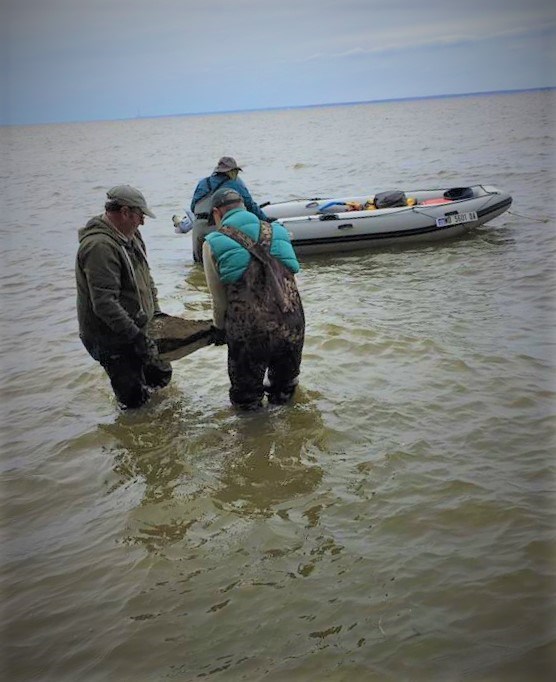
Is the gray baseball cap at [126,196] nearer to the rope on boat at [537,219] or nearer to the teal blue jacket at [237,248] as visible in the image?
the teal blue jacket at [237,248]

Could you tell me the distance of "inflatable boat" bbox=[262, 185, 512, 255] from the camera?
1257 centimetres

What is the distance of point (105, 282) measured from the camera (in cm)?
482

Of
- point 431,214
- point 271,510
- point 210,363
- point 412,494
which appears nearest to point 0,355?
point 210,363

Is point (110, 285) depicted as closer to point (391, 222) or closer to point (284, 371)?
point (284, 371)

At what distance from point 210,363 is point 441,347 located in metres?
2.63

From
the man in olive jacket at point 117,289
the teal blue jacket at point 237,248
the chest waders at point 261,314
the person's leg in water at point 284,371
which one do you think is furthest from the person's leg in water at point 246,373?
the man in olive jacket at point 117,289

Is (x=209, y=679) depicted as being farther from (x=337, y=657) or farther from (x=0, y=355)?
(x=0, y=355)

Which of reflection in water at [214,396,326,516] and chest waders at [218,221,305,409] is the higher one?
chest waders at [218,221,305,409]

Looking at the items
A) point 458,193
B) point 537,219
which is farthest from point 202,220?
point 537,219

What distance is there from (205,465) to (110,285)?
157 cm

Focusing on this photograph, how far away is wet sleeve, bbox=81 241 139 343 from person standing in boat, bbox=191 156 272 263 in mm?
3637

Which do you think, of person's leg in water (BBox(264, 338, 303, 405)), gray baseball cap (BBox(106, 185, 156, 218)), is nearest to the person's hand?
person's leg in water (BBox(264, 338, 303, 405))

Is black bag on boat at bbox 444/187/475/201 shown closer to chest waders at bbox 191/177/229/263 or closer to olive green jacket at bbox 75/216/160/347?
chest waders at bbox 191/177/229/263

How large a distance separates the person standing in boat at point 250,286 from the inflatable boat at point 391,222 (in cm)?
762
